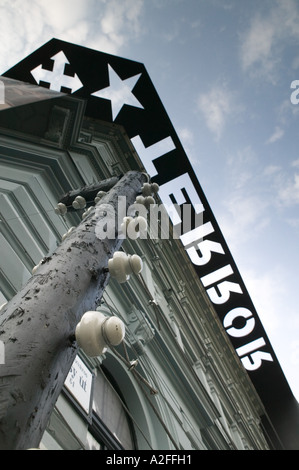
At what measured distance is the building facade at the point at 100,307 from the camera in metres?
3.18

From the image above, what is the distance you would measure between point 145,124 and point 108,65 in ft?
5.67

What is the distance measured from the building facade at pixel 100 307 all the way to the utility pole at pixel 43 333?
0.31 meters

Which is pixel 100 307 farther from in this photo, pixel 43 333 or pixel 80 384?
pixel 43 333

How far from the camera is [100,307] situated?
4.57 metres

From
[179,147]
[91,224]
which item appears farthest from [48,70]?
[91,224]

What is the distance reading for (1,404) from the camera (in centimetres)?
90

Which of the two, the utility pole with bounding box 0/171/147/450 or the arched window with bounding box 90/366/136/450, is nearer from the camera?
the utility pole with bounding box 0/171/147/450

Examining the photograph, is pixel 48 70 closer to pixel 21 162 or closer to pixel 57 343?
pixel 21 162

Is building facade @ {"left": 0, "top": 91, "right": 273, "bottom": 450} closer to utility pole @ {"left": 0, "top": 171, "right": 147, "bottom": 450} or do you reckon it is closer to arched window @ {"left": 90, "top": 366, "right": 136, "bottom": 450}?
arched window @ {"left": 90, "top": 366, "right": 136, "bottom": 450}

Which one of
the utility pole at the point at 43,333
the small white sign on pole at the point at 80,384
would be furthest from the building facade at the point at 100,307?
the utility pole at the point at 43,333

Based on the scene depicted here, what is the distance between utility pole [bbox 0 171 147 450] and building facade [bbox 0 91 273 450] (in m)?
0.31

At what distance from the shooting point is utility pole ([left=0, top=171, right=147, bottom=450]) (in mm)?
932

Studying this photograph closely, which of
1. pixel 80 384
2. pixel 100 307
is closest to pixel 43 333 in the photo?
pixel 80 384

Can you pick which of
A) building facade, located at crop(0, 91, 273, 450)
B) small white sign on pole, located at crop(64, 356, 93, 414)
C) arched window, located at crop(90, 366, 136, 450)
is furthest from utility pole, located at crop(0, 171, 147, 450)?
arched window, located at crop(90, 366, 136, 450)
